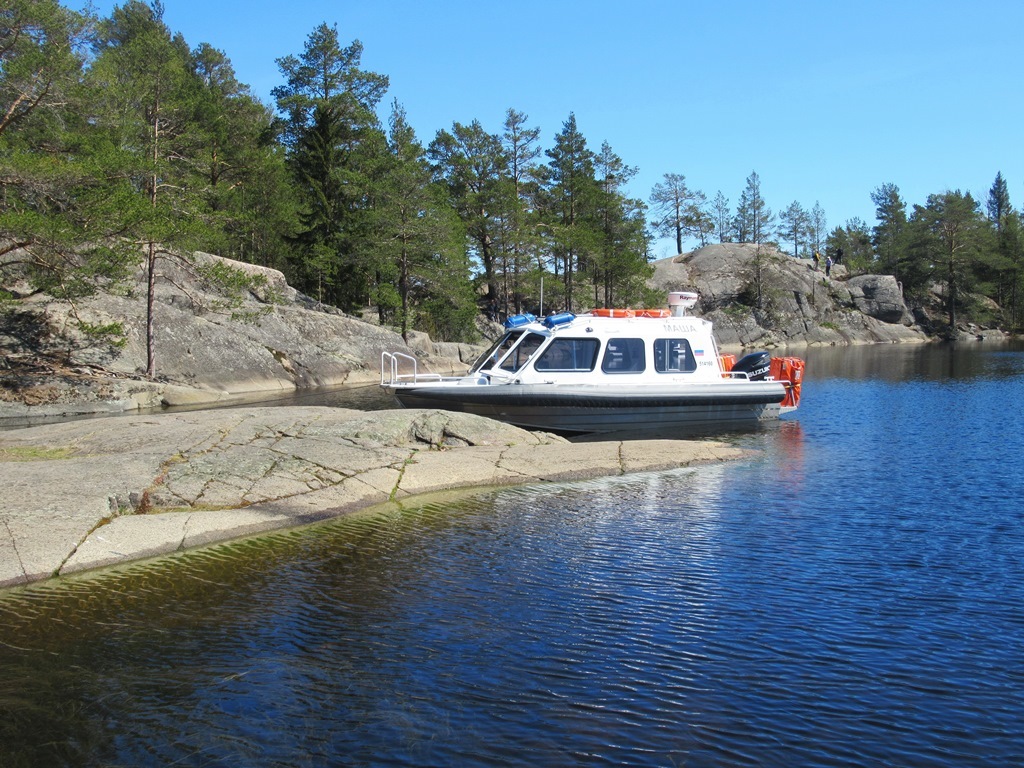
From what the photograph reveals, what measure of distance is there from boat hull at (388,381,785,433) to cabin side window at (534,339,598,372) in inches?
30.8

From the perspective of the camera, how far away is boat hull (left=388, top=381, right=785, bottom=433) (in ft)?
59.3

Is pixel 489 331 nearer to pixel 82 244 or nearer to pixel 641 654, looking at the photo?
pixel 82 244

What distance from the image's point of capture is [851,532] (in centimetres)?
1075

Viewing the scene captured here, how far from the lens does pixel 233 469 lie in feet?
39.7

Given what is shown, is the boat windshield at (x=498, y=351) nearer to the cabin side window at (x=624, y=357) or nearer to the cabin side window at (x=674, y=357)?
the cabin side window at (x=624, y=357)

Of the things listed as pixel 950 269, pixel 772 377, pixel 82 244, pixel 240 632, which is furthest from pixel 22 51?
pixel 950 269

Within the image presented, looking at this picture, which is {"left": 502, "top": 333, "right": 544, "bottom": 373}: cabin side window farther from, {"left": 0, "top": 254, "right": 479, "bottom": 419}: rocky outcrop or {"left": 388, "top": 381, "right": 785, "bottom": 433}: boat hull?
{"left": 0, "top": 254, "right": 479, "bottom": 419}: rocky outcrop

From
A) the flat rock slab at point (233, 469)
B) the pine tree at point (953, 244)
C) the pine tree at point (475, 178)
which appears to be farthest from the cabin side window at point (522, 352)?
the pine tree at point (953, 244)

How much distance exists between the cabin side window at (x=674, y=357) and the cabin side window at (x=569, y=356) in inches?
A: 69.4

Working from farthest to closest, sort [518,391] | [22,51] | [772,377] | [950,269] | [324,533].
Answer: [950,269] < [772,377] < [22,51] < [518,391] < [324,533]

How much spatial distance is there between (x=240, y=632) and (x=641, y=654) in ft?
12.1

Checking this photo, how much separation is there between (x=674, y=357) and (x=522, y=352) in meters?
3.94

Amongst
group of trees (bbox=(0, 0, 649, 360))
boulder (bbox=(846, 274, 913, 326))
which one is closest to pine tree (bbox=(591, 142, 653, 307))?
group of trees (bbox=(0, 0, 649, 360))

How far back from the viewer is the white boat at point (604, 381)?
59.7ft
